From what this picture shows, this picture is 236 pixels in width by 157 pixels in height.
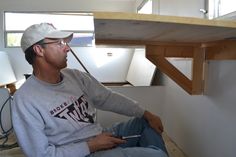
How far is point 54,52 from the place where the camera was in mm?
1261

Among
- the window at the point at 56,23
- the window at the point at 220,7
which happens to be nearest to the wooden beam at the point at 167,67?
the window at the point at 220,7

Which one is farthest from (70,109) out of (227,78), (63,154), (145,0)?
(145,0)

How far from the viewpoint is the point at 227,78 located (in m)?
1.49

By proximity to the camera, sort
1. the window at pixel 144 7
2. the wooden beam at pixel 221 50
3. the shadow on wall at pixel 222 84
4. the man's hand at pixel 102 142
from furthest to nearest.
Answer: the window at pixel 144 7 < the shadow on wall at pixel 222 84 < the wooden beam at pixel 221 50 < the man's hand at pixel 102 142

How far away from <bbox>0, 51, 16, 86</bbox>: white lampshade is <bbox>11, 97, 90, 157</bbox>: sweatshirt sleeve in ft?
10.7

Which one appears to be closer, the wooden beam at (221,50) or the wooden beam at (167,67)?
the wooden beam at (221,50)

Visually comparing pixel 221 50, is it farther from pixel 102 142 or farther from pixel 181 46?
pixel 102 142

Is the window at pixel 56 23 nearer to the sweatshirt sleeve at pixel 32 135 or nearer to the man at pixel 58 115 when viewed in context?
the man at pixel 58 115

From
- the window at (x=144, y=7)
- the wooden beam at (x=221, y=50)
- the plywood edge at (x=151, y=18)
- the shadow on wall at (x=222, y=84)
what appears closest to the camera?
the plywood edge at (x=151, y=18)

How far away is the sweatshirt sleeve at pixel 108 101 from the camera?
1.47 meters

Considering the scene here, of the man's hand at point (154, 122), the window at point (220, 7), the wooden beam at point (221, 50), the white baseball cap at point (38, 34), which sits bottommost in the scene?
the man's hand at point (154, 122)

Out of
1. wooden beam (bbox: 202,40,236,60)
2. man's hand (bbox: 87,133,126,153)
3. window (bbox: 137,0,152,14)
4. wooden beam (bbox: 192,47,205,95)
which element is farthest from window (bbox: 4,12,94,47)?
man's hand (bbox: 87,133,126,153)

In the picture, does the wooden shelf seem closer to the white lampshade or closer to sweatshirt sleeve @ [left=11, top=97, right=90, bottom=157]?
sweatshirt sleeve @ [left=11, top=97, right=90, bottom=157]

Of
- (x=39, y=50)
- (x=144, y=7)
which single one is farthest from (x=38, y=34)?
(x=144, y=7)
